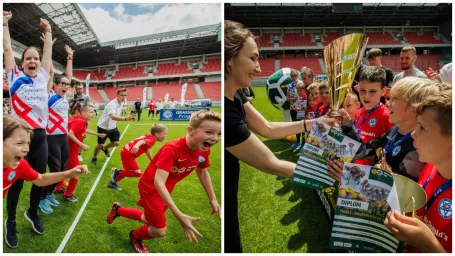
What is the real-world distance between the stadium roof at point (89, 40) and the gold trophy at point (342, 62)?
68 centimetres

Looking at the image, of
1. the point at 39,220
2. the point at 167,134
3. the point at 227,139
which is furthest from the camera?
the point at 167,134

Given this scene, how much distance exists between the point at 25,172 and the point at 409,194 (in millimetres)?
1715

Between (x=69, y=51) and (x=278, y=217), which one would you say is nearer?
(x=69, y=51)

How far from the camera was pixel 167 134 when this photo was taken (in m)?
2.30

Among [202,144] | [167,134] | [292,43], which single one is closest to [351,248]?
[202,144]

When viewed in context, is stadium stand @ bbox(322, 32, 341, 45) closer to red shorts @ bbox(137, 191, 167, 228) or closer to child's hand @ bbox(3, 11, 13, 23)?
red shorts @ bbox(137, 191, 167, 228)

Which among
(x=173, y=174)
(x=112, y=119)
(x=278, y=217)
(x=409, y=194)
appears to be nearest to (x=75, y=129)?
(x=112, y=119)

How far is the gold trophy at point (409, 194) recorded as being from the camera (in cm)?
102

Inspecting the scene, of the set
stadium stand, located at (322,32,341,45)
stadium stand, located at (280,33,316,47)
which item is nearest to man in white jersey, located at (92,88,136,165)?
stadium stand, located at (280,33,316,47)

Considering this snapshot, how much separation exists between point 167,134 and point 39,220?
3.08 ft

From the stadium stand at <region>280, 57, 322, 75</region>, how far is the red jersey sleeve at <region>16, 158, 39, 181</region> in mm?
19641

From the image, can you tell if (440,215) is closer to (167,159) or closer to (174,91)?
(167,159)

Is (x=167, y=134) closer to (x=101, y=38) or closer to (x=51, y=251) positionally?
(x=101, y=38)

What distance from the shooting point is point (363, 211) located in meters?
1.12
